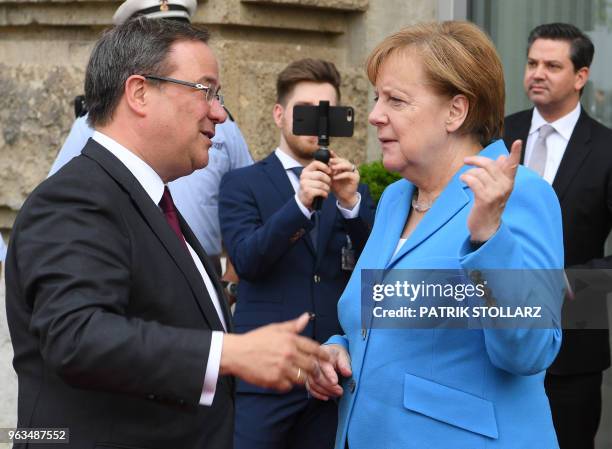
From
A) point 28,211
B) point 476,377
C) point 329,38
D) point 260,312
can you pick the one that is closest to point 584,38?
point 329,38

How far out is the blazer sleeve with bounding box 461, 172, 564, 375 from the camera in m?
2.29

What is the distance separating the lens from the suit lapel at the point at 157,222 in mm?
2396

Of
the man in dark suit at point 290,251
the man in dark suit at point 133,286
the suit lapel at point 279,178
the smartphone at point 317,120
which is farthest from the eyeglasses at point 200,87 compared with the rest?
the suit lapel at point 279,178

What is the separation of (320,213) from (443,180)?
1.32 m

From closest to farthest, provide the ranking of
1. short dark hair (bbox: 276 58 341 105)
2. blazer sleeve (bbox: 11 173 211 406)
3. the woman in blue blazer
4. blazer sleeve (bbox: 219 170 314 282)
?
blazer sleeve (bbox: 11 173 211 406) → the woman in blue blazer → blazer sleeve (bbox: 219 170 314 282) → short dark hair (bbox: 276 58 341 105)

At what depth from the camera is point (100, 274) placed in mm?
2176

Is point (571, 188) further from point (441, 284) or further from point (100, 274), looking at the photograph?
point (100, 274)

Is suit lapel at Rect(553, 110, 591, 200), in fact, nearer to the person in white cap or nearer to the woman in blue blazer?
the person in white cap

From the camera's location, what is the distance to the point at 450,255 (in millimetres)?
2561

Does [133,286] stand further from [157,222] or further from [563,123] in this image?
[563,123]

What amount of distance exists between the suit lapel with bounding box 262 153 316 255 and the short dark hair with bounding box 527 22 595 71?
1.48 meters

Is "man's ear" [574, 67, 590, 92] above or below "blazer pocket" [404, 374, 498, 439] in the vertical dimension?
above

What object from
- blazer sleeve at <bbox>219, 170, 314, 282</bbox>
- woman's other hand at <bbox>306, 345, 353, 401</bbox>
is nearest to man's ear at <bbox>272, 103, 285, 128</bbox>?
blazer sleeve at <bbox>219, 170, 314, 282</bbox>

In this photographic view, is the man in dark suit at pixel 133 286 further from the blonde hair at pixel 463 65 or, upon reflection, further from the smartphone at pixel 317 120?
the smartphone at pixel 317 120
